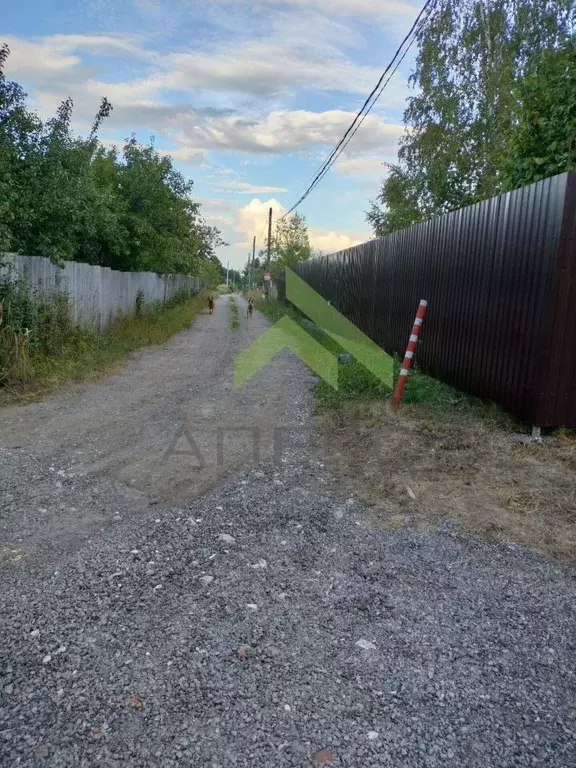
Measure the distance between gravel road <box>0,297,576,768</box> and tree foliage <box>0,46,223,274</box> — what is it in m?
5.21

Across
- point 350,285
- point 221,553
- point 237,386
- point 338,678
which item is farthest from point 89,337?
point 338,678

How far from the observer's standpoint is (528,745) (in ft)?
5.76

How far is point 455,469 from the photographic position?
4254 millimetres

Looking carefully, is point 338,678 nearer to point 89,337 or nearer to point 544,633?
point 544,633

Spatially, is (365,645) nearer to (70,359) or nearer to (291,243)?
(70,359)

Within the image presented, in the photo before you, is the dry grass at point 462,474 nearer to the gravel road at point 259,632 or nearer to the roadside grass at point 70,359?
the gravel road at point 259,632

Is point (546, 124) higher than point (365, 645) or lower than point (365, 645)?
higher

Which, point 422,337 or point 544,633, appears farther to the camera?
point 422,337

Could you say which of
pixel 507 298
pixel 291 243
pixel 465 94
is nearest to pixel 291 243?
pixel 291 243

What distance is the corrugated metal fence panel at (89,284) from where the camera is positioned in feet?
27.3

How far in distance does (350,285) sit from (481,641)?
12.0m
